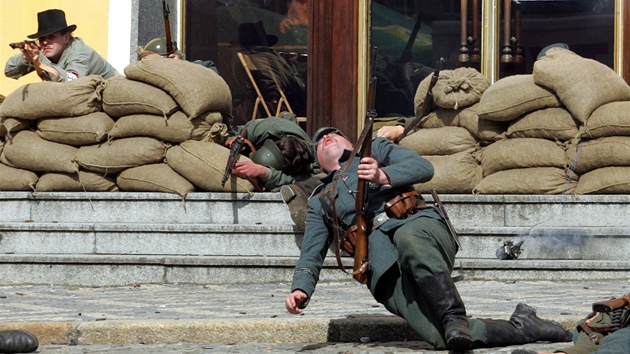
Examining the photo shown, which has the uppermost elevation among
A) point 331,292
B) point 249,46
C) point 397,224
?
point 249,46

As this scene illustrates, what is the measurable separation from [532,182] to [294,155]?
1904mm

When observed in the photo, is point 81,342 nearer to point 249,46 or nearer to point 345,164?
point 345,164

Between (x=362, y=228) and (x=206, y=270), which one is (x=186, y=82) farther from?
(x=362, y=228)

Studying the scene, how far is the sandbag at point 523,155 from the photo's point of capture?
10281mm

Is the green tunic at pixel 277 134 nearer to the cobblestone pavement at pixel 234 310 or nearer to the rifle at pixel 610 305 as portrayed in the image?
the cobblestone pavement at pixel 234 310

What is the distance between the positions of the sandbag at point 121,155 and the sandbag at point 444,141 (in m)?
2.09

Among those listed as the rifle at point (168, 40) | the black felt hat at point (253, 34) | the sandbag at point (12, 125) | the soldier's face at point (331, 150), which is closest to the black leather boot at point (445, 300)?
the soldier's face at point (331, 150)

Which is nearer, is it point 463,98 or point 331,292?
point 331,292

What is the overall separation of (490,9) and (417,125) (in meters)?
2.13

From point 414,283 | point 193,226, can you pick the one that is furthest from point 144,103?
point 414,283

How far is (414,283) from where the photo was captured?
264 inches

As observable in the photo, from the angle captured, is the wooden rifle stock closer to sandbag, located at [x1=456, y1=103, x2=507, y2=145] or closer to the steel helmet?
the steel helmet

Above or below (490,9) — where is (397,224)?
below

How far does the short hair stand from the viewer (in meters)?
10.8
